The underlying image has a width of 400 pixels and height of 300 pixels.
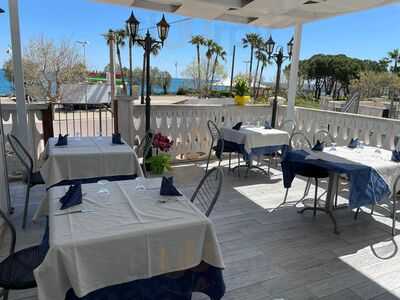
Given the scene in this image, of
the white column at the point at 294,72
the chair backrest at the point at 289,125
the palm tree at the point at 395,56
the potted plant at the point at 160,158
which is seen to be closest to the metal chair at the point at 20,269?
the potted plant at the point at 160,158

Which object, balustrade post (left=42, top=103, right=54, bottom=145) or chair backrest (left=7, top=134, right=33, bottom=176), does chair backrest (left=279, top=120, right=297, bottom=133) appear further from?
chair backrest (left=7, top=134, right=33, bottom=176)

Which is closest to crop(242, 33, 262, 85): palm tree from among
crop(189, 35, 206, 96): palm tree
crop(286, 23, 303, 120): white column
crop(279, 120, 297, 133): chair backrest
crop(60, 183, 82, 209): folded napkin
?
crop(189, 35, 206, 96): palm tree

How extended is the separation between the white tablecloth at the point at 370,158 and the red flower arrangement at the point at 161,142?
2.38 m

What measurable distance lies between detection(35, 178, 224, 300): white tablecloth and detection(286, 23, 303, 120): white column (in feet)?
14.9

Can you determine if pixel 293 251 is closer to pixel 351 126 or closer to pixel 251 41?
pixel 351 126

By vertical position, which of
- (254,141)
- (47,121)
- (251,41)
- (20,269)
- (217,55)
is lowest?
(20,269)

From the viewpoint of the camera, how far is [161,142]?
4.85 meters

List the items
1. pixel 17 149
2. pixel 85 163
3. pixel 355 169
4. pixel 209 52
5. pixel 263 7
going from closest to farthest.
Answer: pixel 355 169, pixel 85 163, pixel 17 149, pixel 263 7, pixel 209 52

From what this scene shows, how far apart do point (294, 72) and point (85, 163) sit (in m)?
4.28

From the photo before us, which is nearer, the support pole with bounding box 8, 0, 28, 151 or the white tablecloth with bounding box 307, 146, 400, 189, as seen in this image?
the white tablecloth with bounding box 307, 146, 400, 189

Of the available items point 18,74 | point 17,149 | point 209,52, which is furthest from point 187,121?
point 209,52

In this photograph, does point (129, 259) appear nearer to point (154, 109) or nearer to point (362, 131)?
point (154, 109)

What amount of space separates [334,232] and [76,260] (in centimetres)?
264

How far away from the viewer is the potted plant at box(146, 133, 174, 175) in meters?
4.73
